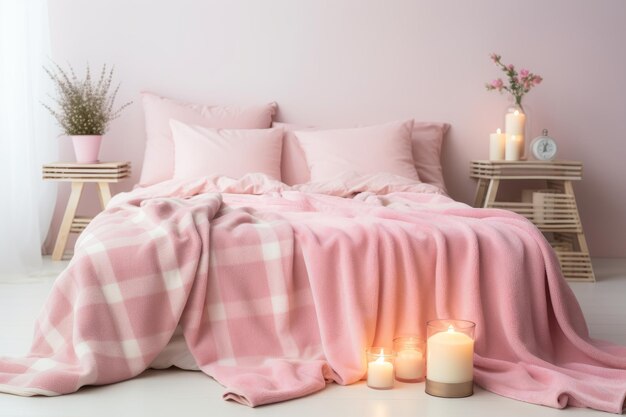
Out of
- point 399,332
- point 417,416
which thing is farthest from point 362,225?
point 417,416

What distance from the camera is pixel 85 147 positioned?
5168mm

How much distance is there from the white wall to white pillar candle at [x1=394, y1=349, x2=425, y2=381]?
9.08ft

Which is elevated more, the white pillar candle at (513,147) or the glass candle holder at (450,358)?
the white pillar candle at (513,147)

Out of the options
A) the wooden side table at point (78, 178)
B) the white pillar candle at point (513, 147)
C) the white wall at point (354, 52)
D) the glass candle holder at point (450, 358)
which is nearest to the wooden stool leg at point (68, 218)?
the wooden side table at point (78, 178)

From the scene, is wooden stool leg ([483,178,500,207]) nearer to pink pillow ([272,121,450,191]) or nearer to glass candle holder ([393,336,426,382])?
pink pillow ([272,121,450,191])

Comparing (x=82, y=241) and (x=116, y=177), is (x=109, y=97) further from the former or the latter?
(x=82, y=241)

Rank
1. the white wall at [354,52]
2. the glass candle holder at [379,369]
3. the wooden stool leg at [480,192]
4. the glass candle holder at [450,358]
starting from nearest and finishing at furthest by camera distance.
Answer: the glass candle holder at [450,358] < the glass candle holder at [379,369] < the wooden stool leg at [480,192] < the white wall at [354,52]

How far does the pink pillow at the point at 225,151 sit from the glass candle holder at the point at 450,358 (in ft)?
7.47

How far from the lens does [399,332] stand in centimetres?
298

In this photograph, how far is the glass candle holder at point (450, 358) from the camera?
2.64 meters

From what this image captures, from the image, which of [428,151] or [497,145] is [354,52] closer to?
[428,151]

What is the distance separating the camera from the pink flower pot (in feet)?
16.9

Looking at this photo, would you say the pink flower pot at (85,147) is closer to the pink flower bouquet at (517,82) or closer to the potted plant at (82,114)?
the potted plant at (82,114)

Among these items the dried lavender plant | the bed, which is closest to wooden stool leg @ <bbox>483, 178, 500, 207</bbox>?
the bed
